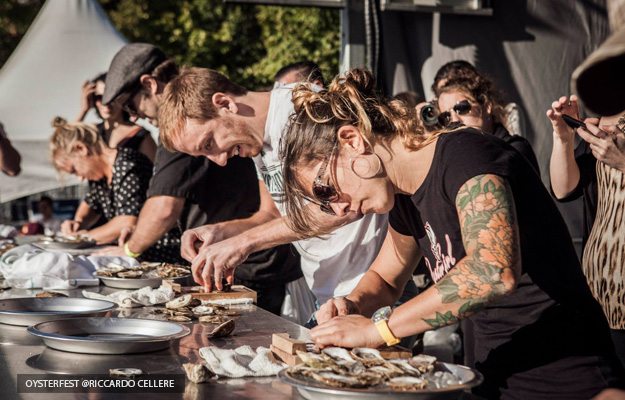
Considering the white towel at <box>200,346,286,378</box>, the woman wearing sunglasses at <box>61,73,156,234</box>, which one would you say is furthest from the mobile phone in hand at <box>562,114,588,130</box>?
the woman wearing sunglasses at <box>61,73,156,234</box>

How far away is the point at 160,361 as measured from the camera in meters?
2.08

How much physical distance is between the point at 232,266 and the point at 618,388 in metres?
1.43

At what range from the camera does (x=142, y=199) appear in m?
5.13

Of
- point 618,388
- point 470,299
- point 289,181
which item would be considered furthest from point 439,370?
point 289,181

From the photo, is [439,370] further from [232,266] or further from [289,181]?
[232,266]

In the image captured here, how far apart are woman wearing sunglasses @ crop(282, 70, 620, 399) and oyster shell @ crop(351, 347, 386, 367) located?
0.09 metres

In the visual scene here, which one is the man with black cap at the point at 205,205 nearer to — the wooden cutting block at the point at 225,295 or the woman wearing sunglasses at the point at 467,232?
the wooden cutting block at the point at 225,295

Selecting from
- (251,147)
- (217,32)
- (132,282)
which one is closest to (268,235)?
(251,147)

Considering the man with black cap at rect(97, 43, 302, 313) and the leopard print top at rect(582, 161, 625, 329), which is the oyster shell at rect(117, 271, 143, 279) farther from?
the leopard print top at rect(582, 161, 625, 329)

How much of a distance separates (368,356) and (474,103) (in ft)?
9.41

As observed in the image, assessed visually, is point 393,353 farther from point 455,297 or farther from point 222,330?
point 222,330

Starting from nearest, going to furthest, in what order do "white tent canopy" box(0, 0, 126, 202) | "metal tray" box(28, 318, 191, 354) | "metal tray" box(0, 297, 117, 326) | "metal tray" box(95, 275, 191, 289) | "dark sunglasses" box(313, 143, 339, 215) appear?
"metal tray" box(28, 318, 191, 354) < "dark sunglasses" box(313, 143, 339, 215) < "metal tray" box(0, 297, 117, 326) < "metal tray" box(95, 275, 191, 289) < "white tent canopy" box(0, 0, 126, 202)

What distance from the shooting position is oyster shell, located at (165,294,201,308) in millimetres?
2793

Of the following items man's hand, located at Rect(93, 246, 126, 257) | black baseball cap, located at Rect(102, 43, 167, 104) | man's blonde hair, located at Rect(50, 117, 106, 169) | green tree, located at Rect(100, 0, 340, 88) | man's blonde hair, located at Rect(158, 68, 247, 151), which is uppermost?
green tree, located at Rect(100, 0, 340, 88)
